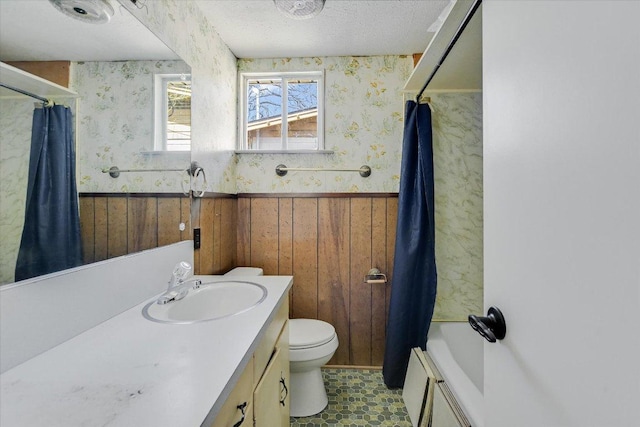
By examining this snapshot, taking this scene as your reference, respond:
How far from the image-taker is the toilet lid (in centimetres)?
168

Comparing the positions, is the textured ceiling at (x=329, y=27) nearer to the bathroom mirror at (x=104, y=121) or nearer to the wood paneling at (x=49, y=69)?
the bathroom mirror at (x=104, y=121)

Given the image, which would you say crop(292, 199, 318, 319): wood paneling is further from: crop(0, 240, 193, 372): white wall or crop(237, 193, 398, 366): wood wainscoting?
crop(0, 240, 193, 372): white wall

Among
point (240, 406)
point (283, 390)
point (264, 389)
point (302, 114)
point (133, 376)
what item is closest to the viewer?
point (133, 376)

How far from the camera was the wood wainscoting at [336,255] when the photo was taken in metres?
2.17

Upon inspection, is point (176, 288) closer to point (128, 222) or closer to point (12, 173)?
point (128, 222)

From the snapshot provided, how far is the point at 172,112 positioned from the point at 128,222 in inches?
→ 22.7

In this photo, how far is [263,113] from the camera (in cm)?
234

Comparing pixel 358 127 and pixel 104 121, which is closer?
pixel 104 121

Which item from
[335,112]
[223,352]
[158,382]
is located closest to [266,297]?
[223,352]

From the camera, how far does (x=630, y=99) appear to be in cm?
39

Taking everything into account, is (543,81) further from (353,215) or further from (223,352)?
(353,215)

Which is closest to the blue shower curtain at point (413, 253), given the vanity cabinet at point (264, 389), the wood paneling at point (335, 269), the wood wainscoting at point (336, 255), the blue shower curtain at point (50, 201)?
the wood wainscoting at point (336, 255)

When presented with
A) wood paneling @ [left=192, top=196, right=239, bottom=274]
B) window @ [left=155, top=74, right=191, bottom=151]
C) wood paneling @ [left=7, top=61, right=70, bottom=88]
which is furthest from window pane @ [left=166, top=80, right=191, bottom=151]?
wood paneling @ [left=7, top=61, right=70, bottom=88]

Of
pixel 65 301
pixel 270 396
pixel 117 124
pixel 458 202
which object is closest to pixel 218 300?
pixel 270 396
